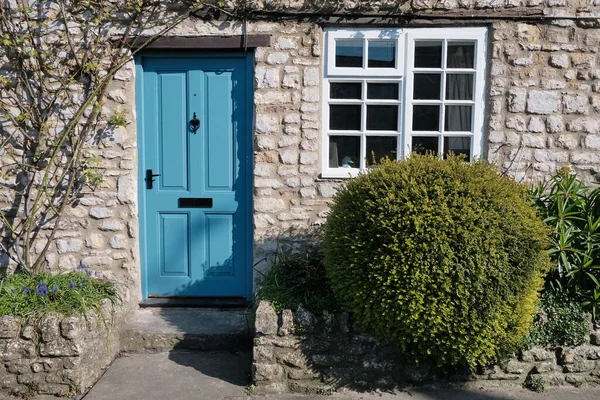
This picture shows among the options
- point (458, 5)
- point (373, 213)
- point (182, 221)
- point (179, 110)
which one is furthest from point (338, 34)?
point (182, 221)

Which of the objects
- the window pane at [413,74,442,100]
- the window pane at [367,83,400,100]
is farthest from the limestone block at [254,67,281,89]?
the window pane at [413,74,442,100]

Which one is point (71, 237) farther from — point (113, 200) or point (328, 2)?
point (328, 2)

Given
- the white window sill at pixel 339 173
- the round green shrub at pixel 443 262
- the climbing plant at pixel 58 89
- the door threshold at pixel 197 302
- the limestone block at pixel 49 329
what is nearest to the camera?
the round green shrub at pixel 443 262

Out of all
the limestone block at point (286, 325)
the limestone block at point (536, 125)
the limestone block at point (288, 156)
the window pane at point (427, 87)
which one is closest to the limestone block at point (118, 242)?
the limestone block at point (288, 156)

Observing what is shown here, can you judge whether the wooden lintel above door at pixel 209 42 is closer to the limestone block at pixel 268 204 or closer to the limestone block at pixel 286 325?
the limestone block at pixel 268 204

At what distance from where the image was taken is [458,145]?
16.7 feet

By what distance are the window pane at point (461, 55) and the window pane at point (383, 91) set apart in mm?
574

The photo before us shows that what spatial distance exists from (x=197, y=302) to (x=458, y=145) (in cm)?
300

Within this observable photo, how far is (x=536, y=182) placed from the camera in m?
5.03

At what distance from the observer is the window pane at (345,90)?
5027 millimetres

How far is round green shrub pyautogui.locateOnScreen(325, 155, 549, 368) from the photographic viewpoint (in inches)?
144

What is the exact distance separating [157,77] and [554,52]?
3.79 meters

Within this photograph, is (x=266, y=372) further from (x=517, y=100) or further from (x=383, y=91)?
(x=517, y=100)

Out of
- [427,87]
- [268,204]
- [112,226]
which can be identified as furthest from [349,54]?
[112,226]
